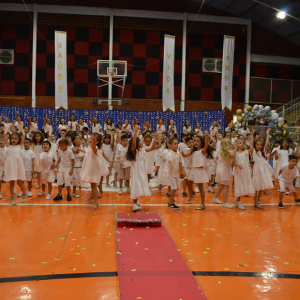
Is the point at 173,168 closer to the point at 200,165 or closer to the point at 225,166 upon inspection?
the point at 200,165

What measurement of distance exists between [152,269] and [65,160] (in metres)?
3.92

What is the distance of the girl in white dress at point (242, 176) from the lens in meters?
6.54

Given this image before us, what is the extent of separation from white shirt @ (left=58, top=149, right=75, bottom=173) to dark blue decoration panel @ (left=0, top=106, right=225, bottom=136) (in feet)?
29.1

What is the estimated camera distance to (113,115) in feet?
53.1

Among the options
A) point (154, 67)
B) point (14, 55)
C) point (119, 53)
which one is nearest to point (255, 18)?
point (154, 67)

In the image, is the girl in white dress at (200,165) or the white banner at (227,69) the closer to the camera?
the girl in white dress at (200,165)

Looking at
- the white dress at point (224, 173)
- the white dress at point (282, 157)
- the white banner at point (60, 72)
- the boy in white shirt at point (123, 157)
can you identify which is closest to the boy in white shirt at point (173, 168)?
the white dress at point (224, 173)

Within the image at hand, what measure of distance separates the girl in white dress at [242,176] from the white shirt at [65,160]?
3.47 metres

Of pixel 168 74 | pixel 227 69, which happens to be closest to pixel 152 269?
pixel 168 74

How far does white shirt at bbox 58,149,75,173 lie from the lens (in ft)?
22.6

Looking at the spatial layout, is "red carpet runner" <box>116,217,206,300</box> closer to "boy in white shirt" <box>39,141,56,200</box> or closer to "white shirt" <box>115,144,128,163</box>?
"white shirt" <box>115,144,128,163</box>

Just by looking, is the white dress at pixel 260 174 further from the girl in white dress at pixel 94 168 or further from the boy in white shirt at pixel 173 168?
the girl in white dress at pixel 94 168

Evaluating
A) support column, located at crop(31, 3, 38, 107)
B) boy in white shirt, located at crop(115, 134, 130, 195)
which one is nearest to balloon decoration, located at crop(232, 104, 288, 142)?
boy in white shirt, located at crop(115, 134, 130, 195)

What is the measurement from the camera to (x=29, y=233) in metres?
4.81
